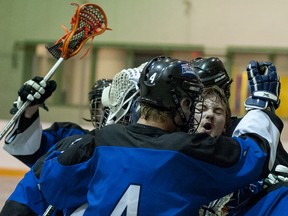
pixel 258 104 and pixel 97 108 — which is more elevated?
pixel 258 104

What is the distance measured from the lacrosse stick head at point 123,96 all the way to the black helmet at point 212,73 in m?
0.27

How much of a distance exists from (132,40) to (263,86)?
573 centimetres

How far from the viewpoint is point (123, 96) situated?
6.61 ft

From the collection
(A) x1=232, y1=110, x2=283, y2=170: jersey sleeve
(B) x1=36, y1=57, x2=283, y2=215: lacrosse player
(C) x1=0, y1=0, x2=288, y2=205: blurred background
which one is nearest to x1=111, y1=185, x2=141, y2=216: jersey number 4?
(B) x1=36, y1=57, x2=283, y2=215: lacrosse player

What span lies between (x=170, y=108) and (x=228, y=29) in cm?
561

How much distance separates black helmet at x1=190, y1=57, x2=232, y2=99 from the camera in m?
2.14

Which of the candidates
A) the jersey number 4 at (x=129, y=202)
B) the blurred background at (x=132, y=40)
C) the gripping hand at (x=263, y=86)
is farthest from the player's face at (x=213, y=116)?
the blurred background at (x=132, y=40)

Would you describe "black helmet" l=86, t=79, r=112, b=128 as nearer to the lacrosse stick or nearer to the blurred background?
the lacrosse stick

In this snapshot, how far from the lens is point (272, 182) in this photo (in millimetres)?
1785

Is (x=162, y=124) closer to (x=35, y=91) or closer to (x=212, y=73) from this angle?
(x=212, y=73)

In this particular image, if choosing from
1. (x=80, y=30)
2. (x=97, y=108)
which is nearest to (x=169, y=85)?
(x=97, y=108)

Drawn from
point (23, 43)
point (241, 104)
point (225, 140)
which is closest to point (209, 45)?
point (241, 104)

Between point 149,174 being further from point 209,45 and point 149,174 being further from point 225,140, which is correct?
point 209,45

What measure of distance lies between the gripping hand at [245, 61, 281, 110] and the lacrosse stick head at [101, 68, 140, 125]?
446mm
